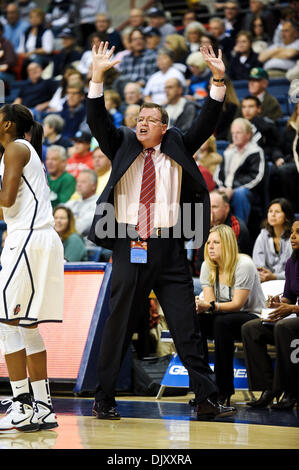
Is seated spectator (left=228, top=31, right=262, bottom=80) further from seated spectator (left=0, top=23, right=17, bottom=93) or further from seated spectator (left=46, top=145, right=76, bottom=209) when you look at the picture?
seated spectator (left=0, top=23, right=17, bottom=93)

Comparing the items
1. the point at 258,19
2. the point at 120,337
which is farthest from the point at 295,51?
the point at 120,337

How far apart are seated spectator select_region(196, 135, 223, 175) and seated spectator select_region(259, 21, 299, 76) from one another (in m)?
2.49

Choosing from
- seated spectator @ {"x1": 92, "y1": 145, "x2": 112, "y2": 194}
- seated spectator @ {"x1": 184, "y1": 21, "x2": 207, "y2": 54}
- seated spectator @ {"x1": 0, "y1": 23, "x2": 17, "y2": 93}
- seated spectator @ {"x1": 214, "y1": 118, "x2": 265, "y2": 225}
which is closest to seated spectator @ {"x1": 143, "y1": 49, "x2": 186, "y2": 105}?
seated spectator @ {"x1": 184, "y1": 21, "x2": 207, "y2": 54}

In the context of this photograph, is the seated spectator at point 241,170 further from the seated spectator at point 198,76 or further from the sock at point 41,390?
the sock at point 41,390

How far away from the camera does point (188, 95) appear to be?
37.3ft

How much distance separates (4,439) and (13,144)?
1.58 metres

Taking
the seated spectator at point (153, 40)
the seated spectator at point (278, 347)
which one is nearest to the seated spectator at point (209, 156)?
the seated spectator at point (278, 347)

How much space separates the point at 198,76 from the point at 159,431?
7757mm

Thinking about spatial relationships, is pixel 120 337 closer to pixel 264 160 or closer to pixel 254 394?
pixel 254 394

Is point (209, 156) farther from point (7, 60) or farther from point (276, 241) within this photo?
point (7, 60)

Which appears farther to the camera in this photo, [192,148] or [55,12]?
[55,12]

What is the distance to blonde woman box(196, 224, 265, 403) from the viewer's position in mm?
6082

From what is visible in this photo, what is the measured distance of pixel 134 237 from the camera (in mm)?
5195

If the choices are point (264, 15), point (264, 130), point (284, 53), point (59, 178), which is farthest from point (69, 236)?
point (264, 15)
